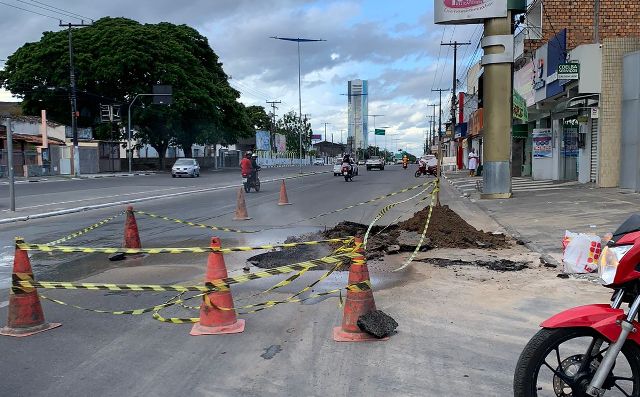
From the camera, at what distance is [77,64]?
161 feet

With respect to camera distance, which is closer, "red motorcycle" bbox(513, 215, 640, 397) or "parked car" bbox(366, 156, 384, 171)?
"red motorcycle" bbox(513, 215, 640, 397)

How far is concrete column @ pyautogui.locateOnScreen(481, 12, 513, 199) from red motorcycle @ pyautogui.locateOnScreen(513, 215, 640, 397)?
17.2 m

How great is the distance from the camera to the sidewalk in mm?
10930

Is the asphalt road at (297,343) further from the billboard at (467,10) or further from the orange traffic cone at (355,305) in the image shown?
the billboard at (467,10)

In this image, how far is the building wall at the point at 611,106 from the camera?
20.9 metres

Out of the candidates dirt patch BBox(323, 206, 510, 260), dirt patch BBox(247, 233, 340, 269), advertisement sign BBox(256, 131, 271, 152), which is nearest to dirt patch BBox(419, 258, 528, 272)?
dirt patch BBox(323, 206, 510, 260)

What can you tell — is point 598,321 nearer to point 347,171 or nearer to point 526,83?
point 526,83

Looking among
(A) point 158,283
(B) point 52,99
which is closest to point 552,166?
(A) point 158,283

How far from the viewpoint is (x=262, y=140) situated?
10131 centimetres

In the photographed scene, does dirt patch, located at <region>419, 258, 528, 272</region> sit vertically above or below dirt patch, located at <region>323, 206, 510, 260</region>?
below

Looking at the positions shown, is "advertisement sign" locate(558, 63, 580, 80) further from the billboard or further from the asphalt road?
the asphalt road

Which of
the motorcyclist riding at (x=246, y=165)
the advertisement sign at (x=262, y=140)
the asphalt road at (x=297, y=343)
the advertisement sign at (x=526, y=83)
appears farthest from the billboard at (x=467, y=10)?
the advertisement sign at (x=262, y=140)

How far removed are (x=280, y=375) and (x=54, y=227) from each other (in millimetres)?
11175

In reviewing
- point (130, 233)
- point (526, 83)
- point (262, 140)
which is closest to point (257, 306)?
point (130, 233)
